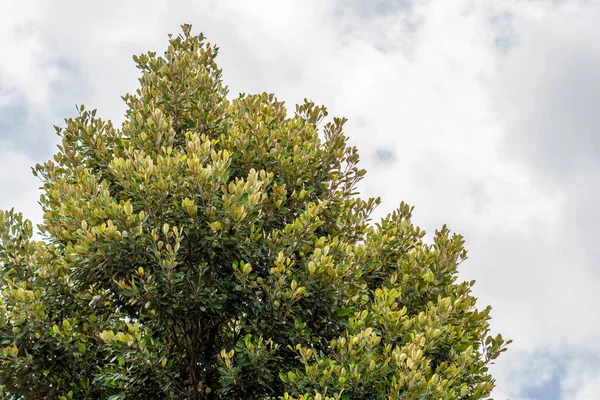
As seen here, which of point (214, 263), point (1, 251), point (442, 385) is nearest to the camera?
Answer: point (442, 385)

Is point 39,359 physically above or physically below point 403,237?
below

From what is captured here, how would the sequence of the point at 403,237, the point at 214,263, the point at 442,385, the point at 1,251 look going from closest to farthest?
the point at 442,385, the point at 214,263, the point at 1,251, the point at 403,237

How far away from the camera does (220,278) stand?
1177 centimetres

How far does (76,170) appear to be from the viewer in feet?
43.1

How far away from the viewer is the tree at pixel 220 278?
10883mm

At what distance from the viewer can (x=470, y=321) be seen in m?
13.5

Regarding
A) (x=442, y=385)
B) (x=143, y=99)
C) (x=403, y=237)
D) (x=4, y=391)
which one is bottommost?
(x=4, y=391)

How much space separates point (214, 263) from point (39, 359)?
154 inches

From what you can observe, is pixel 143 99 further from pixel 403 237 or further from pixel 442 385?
pixel 442 385

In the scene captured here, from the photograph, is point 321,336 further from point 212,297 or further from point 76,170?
point 76,170

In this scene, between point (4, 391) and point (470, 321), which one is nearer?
point (4, 391)

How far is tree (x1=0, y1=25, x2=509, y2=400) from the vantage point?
10883 millimetres

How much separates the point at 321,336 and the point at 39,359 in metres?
5.55

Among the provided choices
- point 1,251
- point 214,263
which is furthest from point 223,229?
point 1,251
